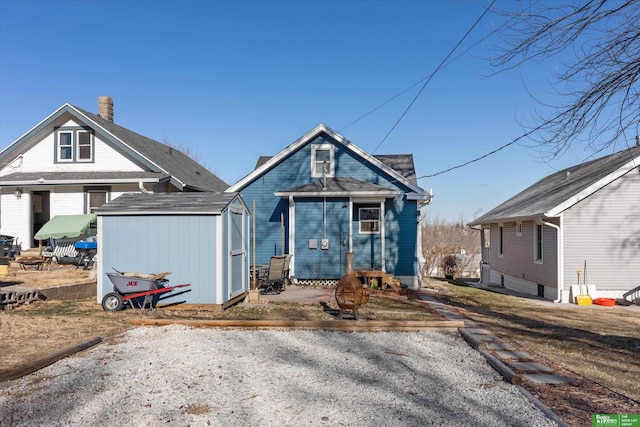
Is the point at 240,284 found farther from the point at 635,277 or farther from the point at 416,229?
the point at 635,277

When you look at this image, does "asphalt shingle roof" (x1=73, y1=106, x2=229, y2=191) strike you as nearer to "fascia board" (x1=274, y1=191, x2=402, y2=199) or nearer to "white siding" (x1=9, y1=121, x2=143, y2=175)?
"white siding" (x1=9, y1=121, x2=143, y2=175)

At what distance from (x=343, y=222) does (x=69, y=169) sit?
38.3ft

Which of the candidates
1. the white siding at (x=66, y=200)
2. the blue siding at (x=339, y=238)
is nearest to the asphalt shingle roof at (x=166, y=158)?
the white siding at (x=66, y=200)

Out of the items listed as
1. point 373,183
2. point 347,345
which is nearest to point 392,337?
point 347,345

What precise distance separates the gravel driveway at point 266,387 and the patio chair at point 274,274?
18.5ft

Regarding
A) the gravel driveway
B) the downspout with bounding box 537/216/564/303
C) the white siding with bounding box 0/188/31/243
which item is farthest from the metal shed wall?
the downspout with bounding box 537/216/564/303

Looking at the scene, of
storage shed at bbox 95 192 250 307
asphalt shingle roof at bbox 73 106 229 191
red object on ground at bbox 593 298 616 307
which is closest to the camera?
storage shed at bbox 95 192 250 307

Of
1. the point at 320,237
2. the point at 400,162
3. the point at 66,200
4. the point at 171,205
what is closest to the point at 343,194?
the point at 320,237

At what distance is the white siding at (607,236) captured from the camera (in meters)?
14.0

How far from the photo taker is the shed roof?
954 cm

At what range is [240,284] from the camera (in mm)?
10922

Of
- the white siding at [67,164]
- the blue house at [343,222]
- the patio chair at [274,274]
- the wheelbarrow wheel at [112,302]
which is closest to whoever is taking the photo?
the wheelbarrow wheel at [112,302]

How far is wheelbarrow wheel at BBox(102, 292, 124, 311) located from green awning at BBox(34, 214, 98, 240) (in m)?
7.17

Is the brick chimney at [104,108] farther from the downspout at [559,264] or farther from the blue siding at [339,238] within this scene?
the downspout at [559,264]
